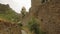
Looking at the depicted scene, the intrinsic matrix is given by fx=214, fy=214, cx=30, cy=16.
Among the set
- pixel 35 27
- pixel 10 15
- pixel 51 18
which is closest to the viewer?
pixel 51 18

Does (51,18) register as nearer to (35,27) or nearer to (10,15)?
(35,27)

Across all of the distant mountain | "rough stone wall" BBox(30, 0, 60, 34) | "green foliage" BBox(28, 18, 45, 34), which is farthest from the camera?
the distant mountain

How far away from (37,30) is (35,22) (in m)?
1.01

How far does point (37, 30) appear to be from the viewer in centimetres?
1675

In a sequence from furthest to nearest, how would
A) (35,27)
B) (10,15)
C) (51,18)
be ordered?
(10,15)
(35,27)
(51,18)

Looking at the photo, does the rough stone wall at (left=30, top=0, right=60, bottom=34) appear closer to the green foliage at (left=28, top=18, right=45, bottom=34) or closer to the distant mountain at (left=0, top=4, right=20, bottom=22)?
the green foliage at (left=28, top=18, right=45, bottom=34)

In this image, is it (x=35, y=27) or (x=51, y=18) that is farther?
(x=35, y=27)

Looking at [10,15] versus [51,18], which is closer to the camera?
[51,18]

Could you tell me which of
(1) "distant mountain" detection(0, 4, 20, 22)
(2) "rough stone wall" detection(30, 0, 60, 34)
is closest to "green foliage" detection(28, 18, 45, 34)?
(2) "rough stone wall" detection(30, 0, 60, 34)

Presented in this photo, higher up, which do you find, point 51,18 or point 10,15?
point 51,18

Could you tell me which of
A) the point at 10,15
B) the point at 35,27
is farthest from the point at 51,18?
the point at 10,15

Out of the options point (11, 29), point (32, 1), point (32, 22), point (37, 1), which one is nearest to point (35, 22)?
point (32, 22)

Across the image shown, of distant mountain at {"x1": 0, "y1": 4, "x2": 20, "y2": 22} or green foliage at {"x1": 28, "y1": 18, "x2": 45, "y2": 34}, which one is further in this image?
distant mountain at {"x1": 0, "y1": 4, "x2": 20, "y2": 22}

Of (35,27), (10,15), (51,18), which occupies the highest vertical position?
(51,18)
